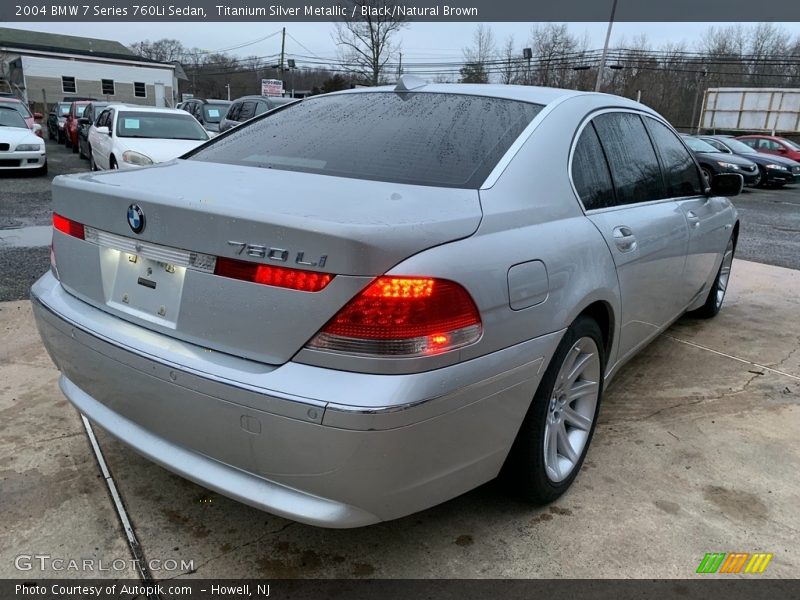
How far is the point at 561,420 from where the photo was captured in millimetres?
2508

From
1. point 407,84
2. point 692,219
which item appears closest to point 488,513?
point 407,84

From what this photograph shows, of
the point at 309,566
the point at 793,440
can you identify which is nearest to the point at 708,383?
the point at 793,440

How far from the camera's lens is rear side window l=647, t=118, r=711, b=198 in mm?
3549

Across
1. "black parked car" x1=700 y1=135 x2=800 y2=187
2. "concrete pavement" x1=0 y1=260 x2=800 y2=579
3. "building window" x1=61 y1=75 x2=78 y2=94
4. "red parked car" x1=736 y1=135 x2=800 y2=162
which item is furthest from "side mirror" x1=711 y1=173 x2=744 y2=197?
"building window" x1=61 y1=75 x2=78 y2=94

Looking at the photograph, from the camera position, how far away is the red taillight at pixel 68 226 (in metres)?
2.27

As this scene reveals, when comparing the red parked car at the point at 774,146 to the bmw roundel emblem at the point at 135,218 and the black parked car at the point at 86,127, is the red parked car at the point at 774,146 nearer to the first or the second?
the black parked car at the point at 86,127

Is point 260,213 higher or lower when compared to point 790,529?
higher

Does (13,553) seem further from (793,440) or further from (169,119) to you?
(169,119)

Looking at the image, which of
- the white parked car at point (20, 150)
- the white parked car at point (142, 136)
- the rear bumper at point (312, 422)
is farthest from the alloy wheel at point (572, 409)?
the white parked car at point (20, 150)

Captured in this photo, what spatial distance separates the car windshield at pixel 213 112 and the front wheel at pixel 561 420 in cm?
1684

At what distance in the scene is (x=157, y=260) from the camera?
198cm

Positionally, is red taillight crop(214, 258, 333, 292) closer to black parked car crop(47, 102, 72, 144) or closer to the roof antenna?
the roof antenna

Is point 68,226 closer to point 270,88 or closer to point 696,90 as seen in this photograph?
point 270,88

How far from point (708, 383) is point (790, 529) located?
1.47 m
